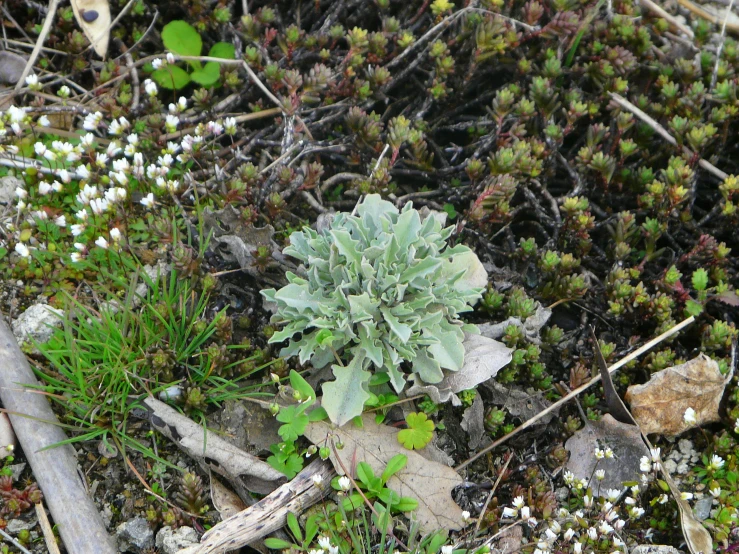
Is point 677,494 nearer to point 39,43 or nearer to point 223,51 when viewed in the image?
point 223,51

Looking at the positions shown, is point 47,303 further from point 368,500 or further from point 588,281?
point 588,281

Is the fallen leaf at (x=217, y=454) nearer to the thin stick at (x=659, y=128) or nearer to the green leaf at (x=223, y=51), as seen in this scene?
the green leaf at (x=223, y=51)

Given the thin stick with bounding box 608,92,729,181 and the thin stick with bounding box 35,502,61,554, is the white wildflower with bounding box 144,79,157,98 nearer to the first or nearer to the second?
the thin stick with bounding box 35,502,61,554

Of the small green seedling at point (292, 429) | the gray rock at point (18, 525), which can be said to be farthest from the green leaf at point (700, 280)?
the gray rock at point (18, 525)

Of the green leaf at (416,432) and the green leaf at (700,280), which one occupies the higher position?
the green leaf at (700,280)

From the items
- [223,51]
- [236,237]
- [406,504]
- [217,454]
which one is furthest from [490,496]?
[223,51]

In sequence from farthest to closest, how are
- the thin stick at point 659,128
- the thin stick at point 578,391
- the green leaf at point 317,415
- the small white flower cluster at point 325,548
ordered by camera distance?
the thin stick at point 659,128 < the thin stick at point 578,391 < the green leaf at point 317,415 < the small white flower cluster at point 325,548
